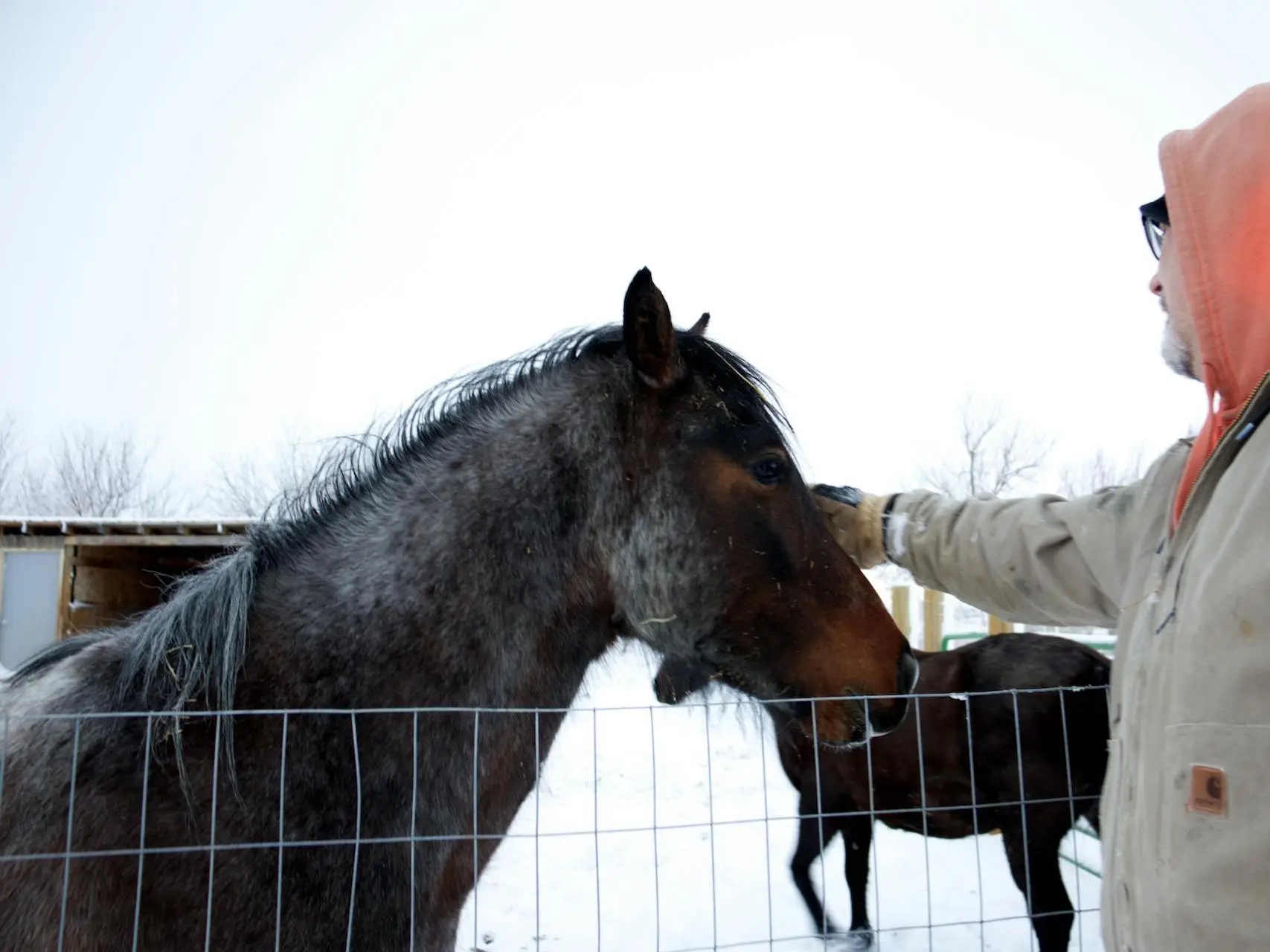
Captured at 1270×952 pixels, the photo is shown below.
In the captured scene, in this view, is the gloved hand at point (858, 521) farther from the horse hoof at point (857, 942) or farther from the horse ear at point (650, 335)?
the horse hoof at point (857, 942)

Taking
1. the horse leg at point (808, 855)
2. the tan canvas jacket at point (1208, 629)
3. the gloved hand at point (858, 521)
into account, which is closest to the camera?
the tan canvas jacket at point (1208, 629)

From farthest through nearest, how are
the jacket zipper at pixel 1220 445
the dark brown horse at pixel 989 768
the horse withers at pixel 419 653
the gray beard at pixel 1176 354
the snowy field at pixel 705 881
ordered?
the snowy field at pixel 705 881, the dark brown horse at pixel 989 768, the horse withers at pixel 419 653, the gray beard at pixel 1176 354, the jacket zipper at pixel 1220 445

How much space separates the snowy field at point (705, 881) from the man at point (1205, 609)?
6.61 ft

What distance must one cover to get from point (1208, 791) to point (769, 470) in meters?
1.33

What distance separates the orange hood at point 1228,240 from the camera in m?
1.27

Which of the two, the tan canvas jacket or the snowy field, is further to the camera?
the snowy field

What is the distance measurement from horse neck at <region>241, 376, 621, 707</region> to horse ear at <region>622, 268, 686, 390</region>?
207 millimetres

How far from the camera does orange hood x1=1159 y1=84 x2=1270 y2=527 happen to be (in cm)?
127

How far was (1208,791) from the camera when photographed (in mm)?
1103

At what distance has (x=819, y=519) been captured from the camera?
236 centimetres

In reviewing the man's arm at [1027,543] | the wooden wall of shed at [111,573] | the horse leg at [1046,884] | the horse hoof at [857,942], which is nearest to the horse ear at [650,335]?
the man's arm at [1027,543]

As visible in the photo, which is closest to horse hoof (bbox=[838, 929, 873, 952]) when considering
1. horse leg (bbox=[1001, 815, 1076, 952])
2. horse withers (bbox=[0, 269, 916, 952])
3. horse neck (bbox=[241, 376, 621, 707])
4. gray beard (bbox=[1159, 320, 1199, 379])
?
horse leg (bbox=[1001, 815, 1076, 952])

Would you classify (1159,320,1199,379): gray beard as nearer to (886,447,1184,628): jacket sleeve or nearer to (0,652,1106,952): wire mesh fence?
(886,447,1184,628): jacket sleeve

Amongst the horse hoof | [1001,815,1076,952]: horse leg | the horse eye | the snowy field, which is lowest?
the horse hoof
